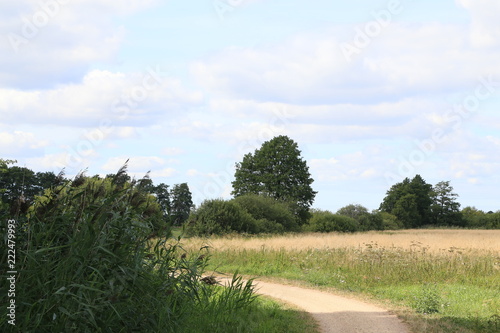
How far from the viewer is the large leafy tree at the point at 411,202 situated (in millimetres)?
81125

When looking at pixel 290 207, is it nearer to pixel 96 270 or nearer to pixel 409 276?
pixel 409 276

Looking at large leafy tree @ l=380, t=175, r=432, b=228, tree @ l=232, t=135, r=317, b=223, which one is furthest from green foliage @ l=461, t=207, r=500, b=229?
tree @ l=232, t=135, r=317, b=223

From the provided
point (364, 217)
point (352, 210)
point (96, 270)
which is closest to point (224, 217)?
point (364, 217)

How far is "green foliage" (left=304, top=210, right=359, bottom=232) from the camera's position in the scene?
54094 mm

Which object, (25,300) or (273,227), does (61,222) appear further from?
(273,227)

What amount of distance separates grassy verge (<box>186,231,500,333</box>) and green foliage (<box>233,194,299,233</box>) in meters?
21.3

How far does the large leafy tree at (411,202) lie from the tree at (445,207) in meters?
1.17

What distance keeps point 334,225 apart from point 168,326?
48886mm

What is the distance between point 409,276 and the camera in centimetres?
1744

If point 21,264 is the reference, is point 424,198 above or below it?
above

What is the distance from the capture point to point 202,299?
938cm

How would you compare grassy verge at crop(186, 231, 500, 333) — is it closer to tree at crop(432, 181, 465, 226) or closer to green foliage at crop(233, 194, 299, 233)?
green foliage at crop(233, 194, 299, 233)

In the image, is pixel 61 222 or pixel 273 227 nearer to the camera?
pixel 61 222

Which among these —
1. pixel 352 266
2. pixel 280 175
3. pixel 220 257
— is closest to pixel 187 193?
pixel 280 175
